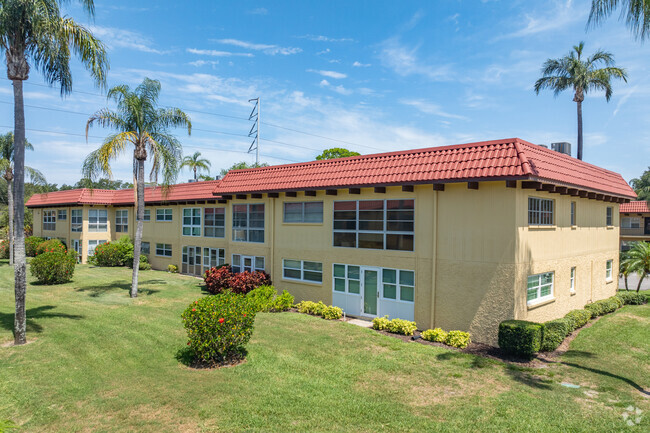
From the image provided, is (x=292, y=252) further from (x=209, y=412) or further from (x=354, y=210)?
(x=209, y=412)

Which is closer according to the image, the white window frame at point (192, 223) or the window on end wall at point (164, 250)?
the white window frame at point (192, 223)

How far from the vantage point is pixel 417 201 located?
1486 centimetres

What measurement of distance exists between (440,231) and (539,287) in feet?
13.3

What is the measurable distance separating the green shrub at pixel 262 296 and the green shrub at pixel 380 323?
467 centimetres

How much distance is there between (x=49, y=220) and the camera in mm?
38906

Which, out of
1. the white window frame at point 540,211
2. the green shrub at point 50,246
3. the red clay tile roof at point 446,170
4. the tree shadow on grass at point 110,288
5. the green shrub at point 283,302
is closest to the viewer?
the red clay tile roof at point 446,170

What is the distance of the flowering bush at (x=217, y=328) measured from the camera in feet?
32.3

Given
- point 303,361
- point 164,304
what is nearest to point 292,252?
point 164,304

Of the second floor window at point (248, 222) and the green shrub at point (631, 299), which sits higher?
the second floor window at point (248, 222)

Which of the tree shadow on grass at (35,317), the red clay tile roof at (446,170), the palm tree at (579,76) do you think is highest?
the palm tree at (579,76)

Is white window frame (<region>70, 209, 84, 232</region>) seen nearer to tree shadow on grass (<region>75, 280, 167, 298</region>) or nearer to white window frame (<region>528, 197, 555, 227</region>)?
tree shadow on grass (<region>75, 280, 167, 298</region>)

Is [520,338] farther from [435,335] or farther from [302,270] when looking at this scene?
[302,270]

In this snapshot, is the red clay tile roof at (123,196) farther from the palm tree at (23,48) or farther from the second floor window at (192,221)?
the palm tree at (23,48)

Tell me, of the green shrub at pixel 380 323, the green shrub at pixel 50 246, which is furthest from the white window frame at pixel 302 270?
the green shrub at pixel 50 246
